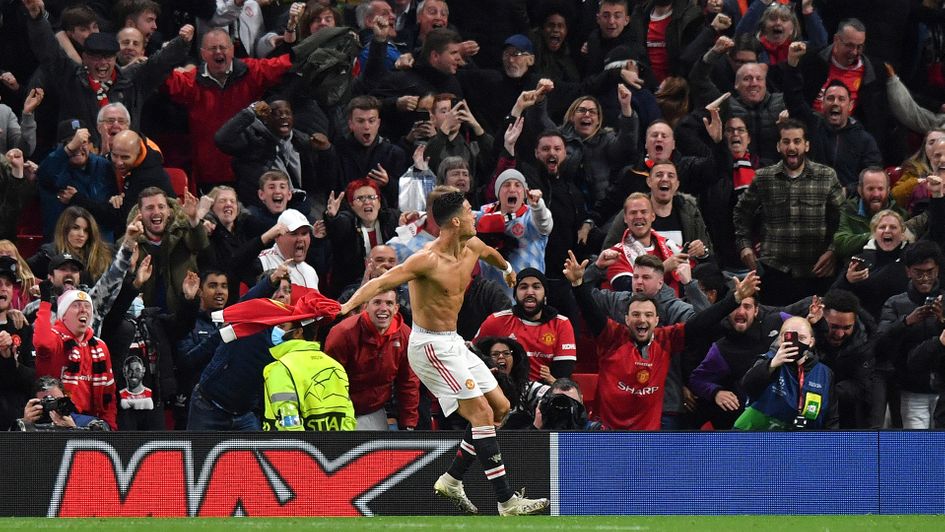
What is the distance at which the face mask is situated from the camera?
11.3m

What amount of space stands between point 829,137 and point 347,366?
551 cm

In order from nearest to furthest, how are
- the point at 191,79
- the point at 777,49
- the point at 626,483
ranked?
the point at 626,483 → the point at 191,79 → the point at 777,49

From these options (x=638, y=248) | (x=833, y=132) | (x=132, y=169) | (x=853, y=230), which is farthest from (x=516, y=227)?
(x=833, y=132)

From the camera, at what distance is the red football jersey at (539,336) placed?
38.6 ft

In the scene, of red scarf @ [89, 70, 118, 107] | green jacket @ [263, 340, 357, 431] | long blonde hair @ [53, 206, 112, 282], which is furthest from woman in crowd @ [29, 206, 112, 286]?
green jacket @ [263, 340, 357, 431]

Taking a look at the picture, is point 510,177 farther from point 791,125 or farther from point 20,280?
point 20,280

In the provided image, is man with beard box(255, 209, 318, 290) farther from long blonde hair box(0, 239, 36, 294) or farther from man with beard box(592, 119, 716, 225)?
man with beard box(592, 119, 716, 225)

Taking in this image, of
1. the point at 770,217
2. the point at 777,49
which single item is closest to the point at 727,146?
the point at 770,217

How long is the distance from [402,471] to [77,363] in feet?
8.52

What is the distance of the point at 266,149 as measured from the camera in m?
13.8

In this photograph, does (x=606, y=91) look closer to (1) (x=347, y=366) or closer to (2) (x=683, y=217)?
(2) (x=683, y=217)

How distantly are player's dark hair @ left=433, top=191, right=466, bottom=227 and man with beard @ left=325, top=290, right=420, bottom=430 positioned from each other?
165 cm

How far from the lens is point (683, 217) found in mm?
13352

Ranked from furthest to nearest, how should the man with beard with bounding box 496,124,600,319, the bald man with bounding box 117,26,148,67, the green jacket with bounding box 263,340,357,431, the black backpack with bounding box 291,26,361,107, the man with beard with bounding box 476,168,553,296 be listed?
1. the black backpack with bounding box 291,26,361,107
2. the bald man with bounding box 117,26,148,67
3. the man with beard with bounding box 496,124,600,319
4. the man with beard with bounding box 476,168,553,296
5. the green jacket with bounding box 263,340,357,431
